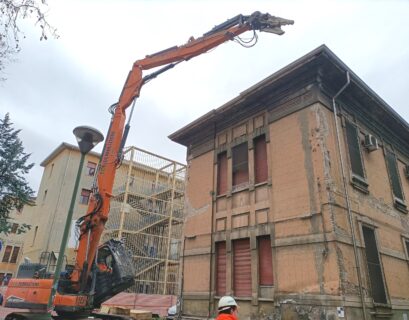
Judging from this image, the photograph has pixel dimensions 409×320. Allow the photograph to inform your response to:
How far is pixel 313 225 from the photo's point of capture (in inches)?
361

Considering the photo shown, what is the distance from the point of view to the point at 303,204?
9648mm

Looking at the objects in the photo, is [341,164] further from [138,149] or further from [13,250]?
[13,250]

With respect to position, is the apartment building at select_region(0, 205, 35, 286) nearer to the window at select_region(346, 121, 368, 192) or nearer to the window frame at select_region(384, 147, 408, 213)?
the window at select_region(346, 121, 368, 192)

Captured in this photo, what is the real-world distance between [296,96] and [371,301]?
653 centimetres

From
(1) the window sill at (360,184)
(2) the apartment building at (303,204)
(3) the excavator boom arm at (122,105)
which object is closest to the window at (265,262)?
(2) the apartment building at (303,204)

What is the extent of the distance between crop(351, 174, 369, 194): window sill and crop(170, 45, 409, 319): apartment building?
0.06 meters

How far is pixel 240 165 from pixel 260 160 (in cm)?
92

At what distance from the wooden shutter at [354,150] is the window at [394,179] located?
2.47 m

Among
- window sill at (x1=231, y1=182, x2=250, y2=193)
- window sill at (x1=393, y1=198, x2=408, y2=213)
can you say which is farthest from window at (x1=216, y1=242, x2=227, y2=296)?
window sill at (x1=393, y1=198, x2=408, y2=213)

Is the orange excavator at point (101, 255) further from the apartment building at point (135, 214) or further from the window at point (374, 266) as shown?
the apartment building at point (135, 214)

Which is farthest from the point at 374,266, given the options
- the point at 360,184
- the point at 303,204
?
the point at 303,204

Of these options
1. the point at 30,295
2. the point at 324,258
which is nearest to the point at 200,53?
the point at 324,258

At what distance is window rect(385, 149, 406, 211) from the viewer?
1243 cm

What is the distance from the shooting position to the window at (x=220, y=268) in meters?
11.5
